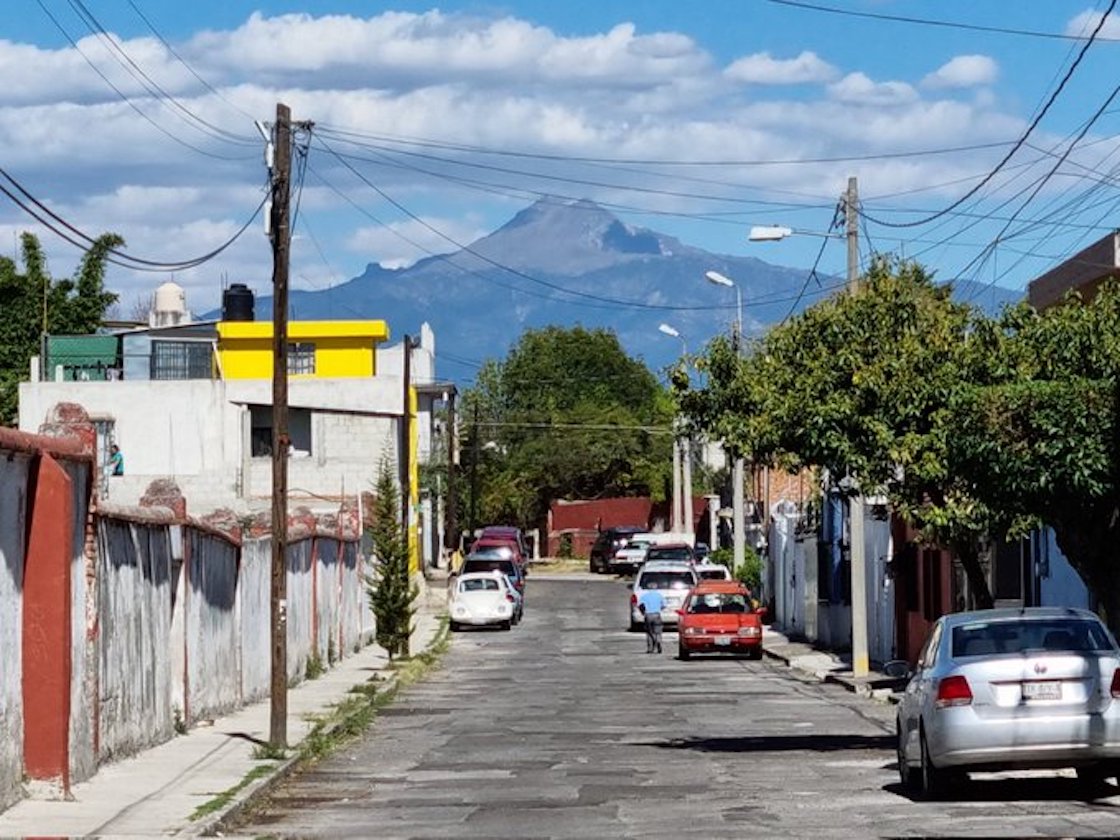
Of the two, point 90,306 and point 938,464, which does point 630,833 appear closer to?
point 938,464

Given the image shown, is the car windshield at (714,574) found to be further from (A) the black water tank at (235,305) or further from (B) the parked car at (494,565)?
(A) the black water tank at (235,305)

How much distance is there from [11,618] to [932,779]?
733 cm

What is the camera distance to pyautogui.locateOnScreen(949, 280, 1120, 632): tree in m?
19.8

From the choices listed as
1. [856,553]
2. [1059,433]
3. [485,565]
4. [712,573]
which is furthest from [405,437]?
[1059,433]

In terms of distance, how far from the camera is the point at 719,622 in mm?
45312

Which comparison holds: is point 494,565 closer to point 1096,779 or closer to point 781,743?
point 781,743

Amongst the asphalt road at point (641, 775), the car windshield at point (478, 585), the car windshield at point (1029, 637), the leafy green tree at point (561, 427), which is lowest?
the asphalt road at point (641, 775)

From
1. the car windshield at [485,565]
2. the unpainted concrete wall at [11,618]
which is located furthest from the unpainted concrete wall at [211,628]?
the car windshield at [485,565]

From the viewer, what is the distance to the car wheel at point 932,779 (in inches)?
674

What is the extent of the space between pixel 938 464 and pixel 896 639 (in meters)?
18.4

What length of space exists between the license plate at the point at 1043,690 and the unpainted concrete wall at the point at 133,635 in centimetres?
820

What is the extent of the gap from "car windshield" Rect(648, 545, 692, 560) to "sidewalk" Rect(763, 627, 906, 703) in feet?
31.9

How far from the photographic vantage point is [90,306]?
81.2m

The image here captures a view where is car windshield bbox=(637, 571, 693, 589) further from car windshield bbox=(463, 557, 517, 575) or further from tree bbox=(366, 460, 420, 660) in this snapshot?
tree bbox=(366, 460, 420, 660)
